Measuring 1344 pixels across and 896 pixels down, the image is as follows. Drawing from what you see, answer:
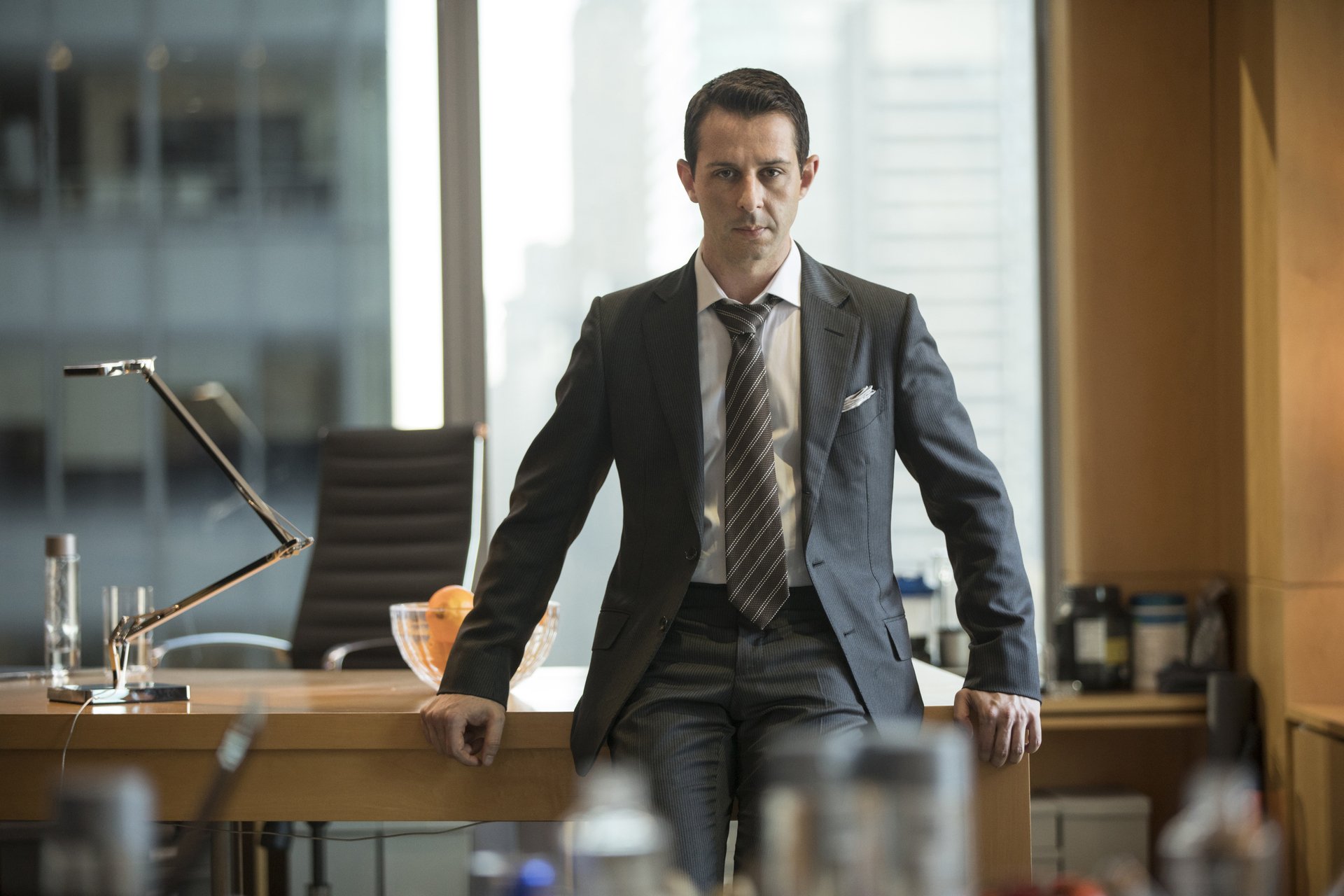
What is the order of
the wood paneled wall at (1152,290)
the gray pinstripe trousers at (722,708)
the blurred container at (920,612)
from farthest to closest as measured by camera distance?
1. the wood paneled wall at (1152,290)
2. the blurred container at (920,612)
3. the gray pinstripe trousers at (722,708)

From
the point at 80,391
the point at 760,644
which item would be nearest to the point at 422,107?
the point at 80,391

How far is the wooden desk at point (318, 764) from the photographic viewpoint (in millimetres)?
1759

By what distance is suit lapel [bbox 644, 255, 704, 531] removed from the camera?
1.74m

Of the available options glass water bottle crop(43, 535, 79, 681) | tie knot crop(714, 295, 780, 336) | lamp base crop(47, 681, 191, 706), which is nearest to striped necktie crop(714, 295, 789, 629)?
tie knot crop(714, 295, 780, 336)

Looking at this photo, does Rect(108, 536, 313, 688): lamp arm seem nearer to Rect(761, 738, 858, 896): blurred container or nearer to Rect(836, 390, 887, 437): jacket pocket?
Rect(836, 390, 887, 437): jacket pocket

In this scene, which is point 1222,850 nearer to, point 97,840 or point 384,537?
point 97,840

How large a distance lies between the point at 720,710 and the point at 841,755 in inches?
37.0

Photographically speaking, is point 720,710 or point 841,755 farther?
point 720,710

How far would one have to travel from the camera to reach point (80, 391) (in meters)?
3.91

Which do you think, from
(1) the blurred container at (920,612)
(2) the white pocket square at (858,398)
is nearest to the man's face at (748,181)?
(2) the white pocket square at (858,398)

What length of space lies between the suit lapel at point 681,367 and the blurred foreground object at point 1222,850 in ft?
3.27

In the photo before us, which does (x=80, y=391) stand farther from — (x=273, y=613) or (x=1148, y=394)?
(x=1148, y=394)

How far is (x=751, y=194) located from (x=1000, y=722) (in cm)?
75

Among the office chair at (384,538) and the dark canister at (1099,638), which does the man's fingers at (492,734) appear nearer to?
the office chair at (384,538)
